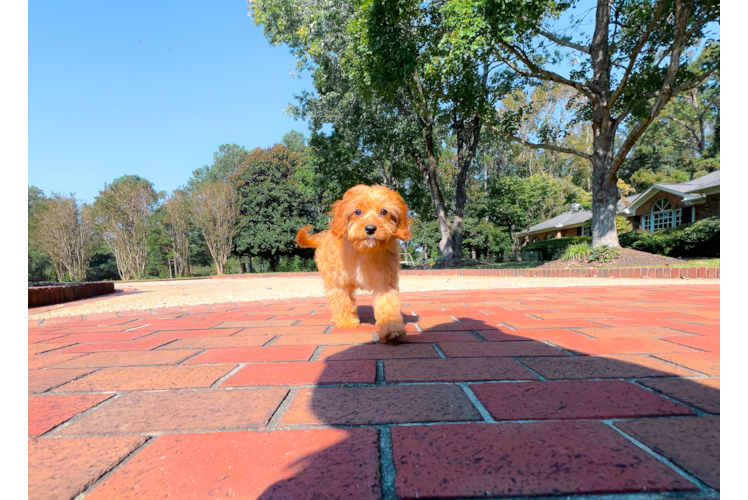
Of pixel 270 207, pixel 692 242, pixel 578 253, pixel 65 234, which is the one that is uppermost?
pixel 270 207

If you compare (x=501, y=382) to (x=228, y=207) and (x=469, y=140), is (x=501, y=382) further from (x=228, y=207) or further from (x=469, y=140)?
(x=228, y=207)

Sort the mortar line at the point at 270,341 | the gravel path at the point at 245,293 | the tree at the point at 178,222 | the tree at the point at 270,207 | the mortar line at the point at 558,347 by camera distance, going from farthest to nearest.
→ 1. the tree at the point at 178,222
2. the tree at the point at 270,207
3. the gravel path at the point at 245,293
4. the mortar line at the point at 270,341
5. the mortar line at the point at 558,347

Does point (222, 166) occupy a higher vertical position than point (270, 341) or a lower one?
higher

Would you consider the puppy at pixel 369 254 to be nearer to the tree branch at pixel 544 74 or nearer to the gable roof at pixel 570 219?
the tree branch at pixel 544 74

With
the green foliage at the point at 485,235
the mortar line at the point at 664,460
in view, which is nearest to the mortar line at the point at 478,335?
the mortar line at the point at 664,460

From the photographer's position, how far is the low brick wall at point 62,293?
17.1ft

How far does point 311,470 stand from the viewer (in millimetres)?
924

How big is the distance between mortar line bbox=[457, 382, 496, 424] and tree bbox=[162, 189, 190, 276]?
28.0 m

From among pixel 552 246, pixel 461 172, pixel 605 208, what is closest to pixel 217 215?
pixel 461 172

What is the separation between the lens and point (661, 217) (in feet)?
77.0

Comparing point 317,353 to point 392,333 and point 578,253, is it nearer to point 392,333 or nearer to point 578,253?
point 392,333

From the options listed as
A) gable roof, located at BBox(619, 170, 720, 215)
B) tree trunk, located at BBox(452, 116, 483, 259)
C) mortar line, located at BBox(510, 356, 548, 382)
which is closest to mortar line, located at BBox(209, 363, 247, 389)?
mortar line, located at BBox(510, 356, 548, 382)

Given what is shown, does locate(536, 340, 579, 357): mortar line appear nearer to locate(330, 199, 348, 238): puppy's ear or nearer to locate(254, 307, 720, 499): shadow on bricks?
locate(254, 307, 720, 499): shadow on bricks

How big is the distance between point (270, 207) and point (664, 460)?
26.3m
